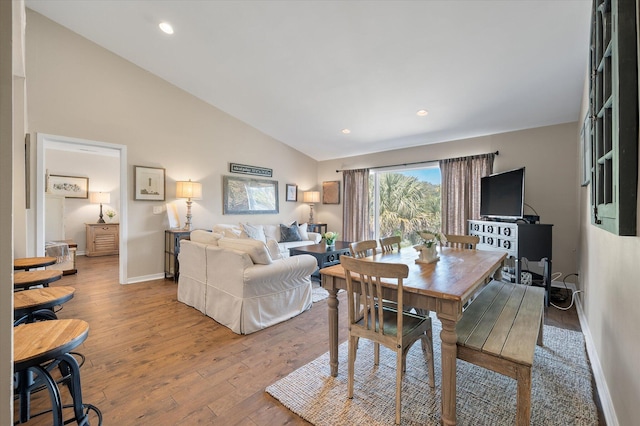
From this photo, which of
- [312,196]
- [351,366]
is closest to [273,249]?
[351,366]

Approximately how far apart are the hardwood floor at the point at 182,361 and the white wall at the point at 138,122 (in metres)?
1.74

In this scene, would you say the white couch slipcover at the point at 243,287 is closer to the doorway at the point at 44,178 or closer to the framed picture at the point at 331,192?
the doorway at the point at 44,178

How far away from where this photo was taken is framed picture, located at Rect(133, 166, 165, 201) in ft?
14.3

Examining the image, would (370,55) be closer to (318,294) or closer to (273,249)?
(273,249)

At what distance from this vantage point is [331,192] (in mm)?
6867

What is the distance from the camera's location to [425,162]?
17.3 feet

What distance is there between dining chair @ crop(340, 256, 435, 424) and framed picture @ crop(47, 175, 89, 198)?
318 inches

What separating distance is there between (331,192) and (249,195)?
6.77 ft

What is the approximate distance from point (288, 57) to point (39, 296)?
3.22 meters

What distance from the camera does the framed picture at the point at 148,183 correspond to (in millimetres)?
4348

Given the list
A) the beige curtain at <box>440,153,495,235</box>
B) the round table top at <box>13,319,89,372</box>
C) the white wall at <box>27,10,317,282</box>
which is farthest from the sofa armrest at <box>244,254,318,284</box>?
the beige curtain at <box>440,153,495,235</box>

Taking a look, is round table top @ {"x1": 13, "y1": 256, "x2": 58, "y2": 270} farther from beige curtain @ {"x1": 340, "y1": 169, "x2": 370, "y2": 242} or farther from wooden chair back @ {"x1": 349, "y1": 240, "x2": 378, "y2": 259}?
beige curtain @ {"x1": 340, "y1": 169, "x2": 370, "y2": 242}

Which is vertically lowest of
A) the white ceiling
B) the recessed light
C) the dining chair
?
the dining chair

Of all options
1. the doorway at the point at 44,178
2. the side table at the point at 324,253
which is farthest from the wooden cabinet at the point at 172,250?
the side table at the point at 324,253
